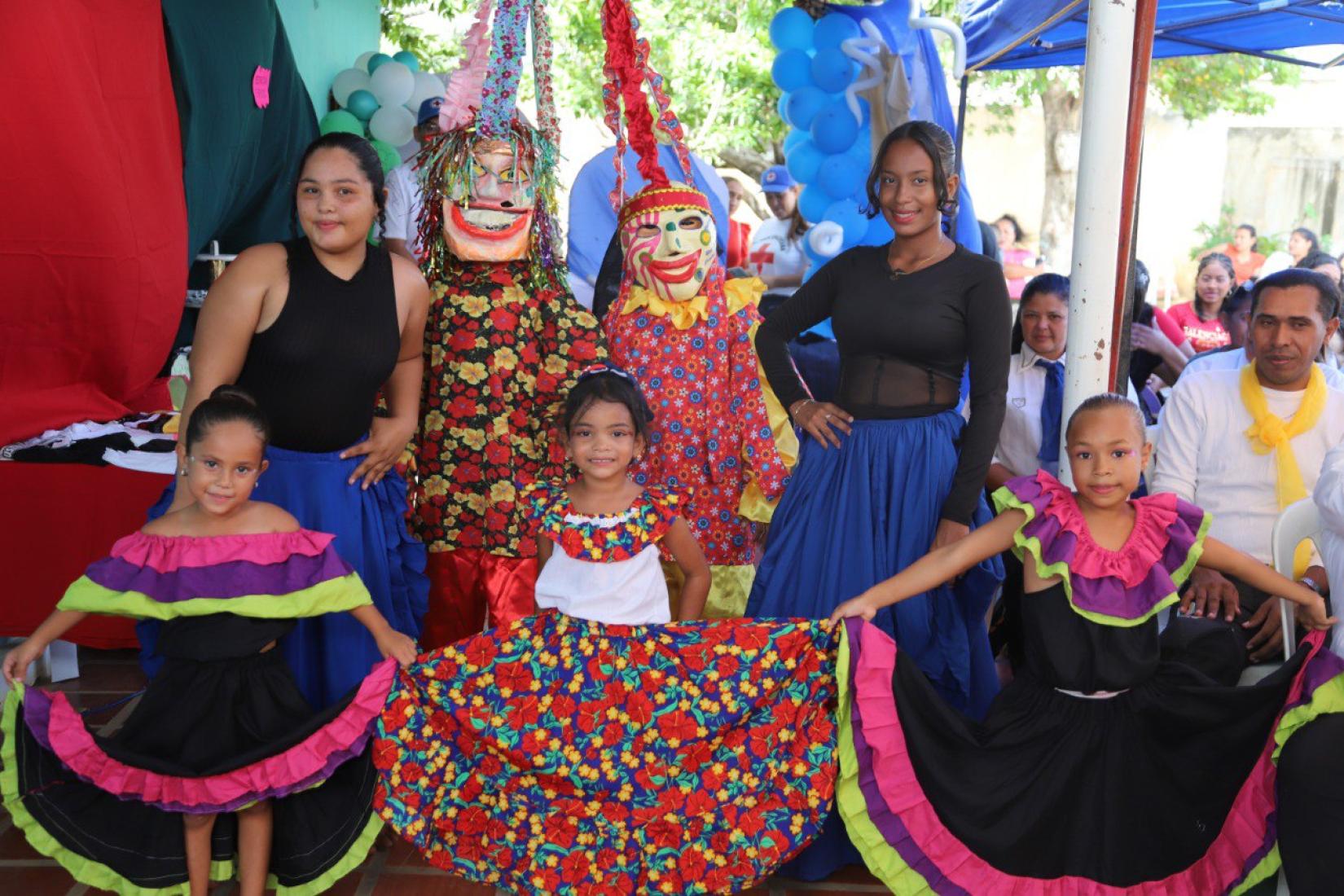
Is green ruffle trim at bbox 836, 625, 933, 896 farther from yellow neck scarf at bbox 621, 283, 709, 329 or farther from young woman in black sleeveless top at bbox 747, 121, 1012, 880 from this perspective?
yellow neck scarf at bbox 621, 283, 709, 329

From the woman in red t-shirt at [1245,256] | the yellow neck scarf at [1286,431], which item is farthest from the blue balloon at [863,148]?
the woman in red t-shirt at [1245,256]

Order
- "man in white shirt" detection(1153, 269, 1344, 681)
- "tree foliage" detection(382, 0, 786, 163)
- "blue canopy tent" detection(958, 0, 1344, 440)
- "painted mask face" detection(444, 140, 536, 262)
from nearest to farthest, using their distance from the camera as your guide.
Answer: "man in white shirt" detection(1153, 269, 1344, 681) → "painted mask face" detection(444, 140, 536, 262) → "blue canopy tent" detection(958, 0, 1344, 440) → "tree foliage" detection(382, 0, 786, 163)

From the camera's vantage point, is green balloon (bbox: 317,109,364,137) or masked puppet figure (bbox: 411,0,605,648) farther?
green balloon (bbox: 317,109,364,137)

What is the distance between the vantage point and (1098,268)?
127 inches

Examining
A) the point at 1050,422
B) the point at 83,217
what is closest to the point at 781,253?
the point at 1050,422

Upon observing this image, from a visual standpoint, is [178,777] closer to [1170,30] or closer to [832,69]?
[832,69]

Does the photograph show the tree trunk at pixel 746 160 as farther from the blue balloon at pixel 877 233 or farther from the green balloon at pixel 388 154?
the blue balloon at pixel 877 233

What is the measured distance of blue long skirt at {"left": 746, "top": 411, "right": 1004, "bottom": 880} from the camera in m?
3.31

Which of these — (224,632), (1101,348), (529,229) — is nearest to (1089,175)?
(1101,348)

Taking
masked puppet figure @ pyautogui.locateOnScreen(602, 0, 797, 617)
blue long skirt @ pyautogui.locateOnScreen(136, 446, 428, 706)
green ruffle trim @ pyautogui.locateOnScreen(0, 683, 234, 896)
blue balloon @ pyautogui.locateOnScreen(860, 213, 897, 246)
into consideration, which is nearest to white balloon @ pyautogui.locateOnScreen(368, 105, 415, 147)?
blue balloon @ pyautogui.locateOnScreen(860, 213, 897, 246)

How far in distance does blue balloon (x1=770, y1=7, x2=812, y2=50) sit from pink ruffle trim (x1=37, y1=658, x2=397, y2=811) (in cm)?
642

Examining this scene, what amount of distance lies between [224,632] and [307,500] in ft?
1.87

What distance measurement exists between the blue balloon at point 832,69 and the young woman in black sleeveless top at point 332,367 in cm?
482

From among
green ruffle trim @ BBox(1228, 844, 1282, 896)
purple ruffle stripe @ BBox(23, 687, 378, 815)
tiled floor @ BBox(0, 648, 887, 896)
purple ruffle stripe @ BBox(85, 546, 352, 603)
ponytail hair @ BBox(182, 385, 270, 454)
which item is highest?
ponytail hair @ BBox(182, 385, 270, 454)
